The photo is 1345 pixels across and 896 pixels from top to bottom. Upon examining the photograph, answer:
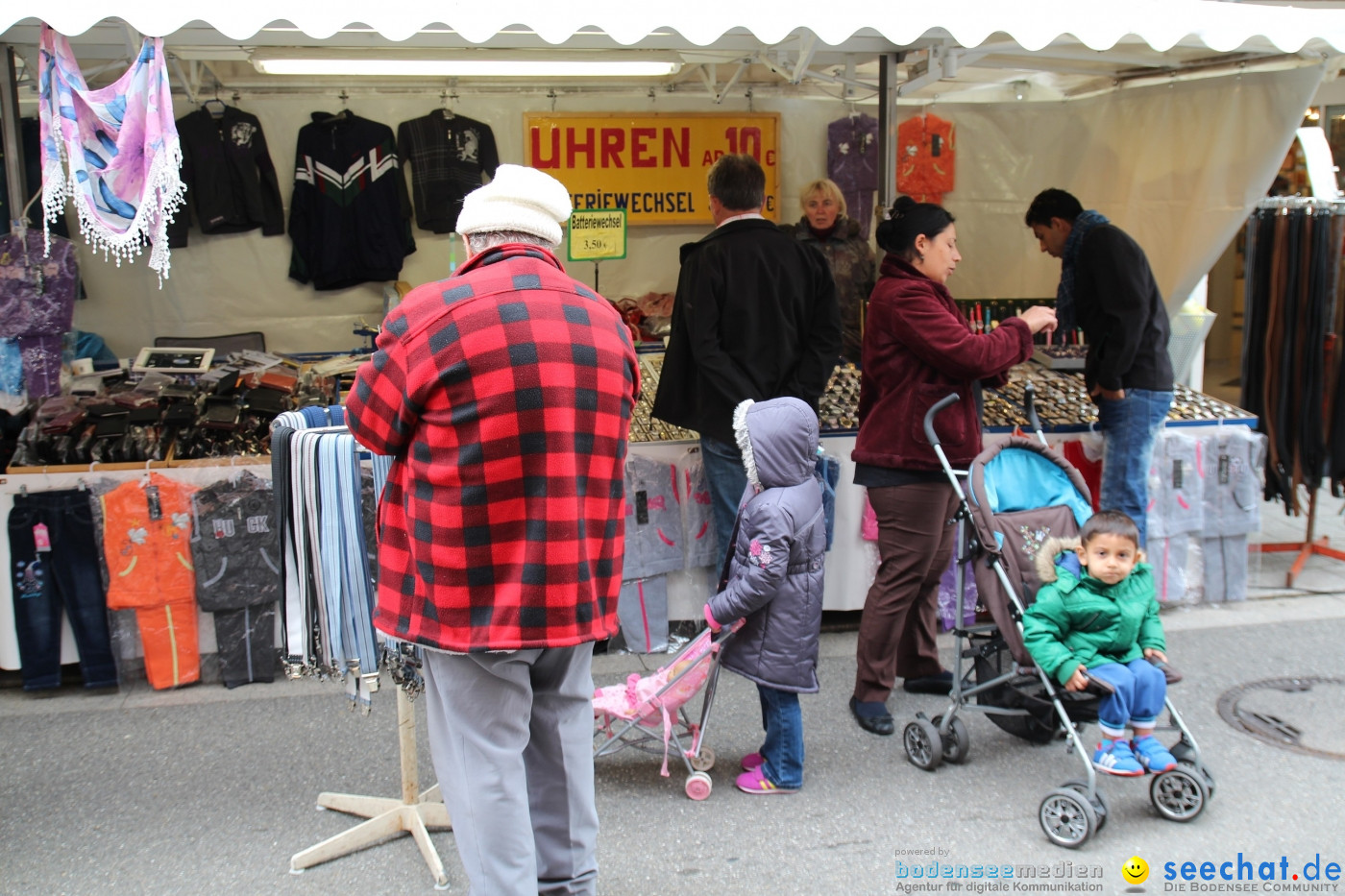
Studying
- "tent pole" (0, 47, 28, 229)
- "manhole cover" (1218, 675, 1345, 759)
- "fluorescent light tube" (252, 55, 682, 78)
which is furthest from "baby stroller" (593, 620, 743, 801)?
"fluorescent light tube" (252, 55, 682, 78)

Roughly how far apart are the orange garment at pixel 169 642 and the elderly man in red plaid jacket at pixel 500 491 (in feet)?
7.73

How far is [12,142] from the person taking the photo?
4840mm

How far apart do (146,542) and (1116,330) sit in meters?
4.04

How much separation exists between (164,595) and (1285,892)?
3977 millimetres

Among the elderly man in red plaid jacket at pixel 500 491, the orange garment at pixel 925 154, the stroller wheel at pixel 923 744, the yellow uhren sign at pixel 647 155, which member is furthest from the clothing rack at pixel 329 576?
the orange garment at pixel 925 154

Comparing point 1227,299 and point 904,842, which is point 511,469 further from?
point 1227,299

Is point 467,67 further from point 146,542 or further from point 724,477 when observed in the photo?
point 146,542

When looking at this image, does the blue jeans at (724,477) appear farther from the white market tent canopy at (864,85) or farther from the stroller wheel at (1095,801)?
the stroller wheel at (1095,801)

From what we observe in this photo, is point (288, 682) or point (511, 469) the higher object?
point (511, 469)

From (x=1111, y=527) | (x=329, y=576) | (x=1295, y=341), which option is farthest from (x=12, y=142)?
(x=1295, y=341)

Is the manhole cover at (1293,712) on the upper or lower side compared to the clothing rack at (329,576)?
lower

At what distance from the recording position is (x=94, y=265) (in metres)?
6.88

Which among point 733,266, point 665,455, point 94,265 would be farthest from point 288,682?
point 94,265

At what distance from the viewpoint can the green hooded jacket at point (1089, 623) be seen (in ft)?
11.2
